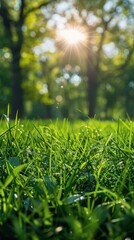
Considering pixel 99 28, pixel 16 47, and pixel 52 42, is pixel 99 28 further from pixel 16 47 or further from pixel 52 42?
pixel 16 47

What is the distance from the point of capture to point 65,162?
6.12ft

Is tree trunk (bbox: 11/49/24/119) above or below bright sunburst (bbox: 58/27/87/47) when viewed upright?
below

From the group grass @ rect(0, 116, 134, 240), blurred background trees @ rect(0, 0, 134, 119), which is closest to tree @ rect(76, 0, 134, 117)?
blurred background trees @ rect(0, 0, 134, 119)

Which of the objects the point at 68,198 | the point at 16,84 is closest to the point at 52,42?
the point at 16,84

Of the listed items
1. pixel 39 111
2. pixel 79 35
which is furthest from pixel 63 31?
pixel 39 111

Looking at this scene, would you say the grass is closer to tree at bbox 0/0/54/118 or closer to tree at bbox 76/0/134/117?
tree at bbox 0/0/54/118

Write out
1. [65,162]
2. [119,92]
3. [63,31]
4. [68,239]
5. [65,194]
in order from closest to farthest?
1. [68,239]
2. [65,194]
3. [65,162]
4. [63,31]
5. [119,92]

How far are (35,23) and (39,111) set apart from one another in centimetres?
4062

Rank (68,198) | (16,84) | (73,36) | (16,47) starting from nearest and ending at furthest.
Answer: (68,198) → (16,47) → (16,84) → (73,36)

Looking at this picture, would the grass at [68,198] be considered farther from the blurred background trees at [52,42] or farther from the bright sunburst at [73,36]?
the bright sunburst at [73,36]

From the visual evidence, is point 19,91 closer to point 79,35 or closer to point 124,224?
point 79,35

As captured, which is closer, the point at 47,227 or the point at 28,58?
the point at 47,227

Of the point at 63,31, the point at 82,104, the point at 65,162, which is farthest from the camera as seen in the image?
the point at 82,104

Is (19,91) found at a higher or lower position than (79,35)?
lower
